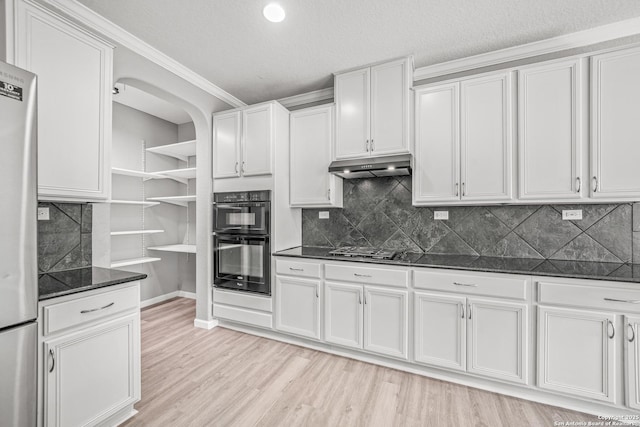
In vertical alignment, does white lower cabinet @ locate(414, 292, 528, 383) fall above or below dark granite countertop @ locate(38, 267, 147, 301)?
below

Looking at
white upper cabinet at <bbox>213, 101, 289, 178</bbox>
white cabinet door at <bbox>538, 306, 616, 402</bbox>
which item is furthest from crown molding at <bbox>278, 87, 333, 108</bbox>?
white cabinet door at <bbox>538, 306, 616, 402</bbox>

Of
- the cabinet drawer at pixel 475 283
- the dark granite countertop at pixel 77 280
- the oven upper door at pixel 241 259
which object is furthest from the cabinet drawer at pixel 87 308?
the cabinet drawer at pixel 475 283

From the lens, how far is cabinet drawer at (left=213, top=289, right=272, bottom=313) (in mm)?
2898

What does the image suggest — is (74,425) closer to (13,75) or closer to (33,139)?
(33,139)

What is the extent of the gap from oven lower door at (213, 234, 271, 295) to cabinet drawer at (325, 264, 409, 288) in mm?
718

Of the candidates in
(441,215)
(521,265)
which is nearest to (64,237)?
(441,215)

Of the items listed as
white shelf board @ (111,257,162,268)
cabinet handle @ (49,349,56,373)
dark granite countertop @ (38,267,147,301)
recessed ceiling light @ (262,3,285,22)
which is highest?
recessed ceiling light @ (262,3,285,22)

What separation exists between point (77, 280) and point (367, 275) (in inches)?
79.5

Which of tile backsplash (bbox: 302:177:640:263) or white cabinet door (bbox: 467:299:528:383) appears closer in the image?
white cabinet door (bbox: 467:299:528:383)

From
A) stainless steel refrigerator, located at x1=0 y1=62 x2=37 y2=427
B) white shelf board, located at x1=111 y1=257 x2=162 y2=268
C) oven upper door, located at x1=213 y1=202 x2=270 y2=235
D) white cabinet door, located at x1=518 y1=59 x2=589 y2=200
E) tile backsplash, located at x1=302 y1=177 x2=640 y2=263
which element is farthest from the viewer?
white shelf board, located at x1=111 y1=257 x2=162 y2=268

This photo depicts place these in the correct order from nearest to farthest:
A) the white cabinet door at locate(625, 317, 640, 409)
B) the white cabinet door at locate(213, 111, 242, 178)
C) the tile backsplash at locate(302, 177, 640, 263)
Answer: the white cabinet door at locate(625, 317, 640, 409)
the tile backsplash at locate(302, 177, 640, 263)
the white cabinet door at locate(213, 111, 242, 178)

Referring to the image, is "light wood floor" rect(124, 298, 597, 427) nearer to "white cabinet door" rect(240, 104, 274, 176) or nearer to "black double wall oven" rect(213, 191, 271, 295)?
"black double wall oven" rect(213, 191, 271, 295)

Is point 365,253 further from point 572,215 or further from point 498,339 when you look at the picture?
point 572,215

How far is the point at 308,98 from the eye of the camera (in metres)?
3.31
